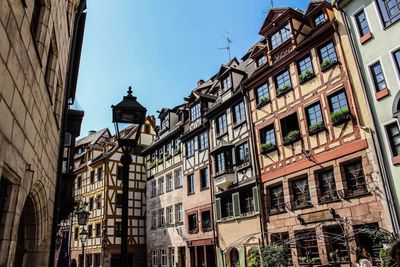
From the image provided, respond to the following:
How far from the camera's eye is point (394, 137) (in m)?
12.2

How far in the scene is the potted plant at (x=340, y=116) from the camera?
1375 cm

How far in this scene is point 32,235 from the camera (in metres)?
7.32

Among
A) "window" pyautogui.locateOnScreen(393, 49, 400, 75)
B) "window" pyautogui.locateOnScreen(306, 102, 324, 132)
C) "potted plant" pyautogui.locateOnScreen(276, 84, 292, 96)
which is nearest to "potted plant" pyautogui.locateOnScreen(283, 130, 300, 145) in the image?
"window" pyautogui.locateOnScreen(306, 102, 324, 132)

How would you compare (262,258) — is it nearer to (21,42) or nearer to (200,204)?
(200,204)

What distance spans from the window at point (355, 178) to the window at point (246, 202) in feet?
18.9

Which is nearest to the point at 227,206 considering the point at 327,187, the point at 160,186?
the point at 327,187

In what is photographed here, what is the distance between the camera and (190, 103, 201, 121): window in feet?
80.8

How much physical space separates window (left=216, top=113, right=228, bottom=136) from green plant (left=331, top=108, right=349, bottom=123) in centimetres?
799

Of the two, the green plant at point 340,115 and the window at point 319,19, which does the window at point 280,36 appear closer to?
the window at point 319,19

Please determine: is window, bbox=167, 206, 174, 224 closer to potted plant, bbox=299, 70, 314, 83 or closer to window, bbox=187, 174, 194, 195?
window, bbox=187, 174, 194, 195

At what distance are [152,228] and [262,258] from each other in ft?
52.1

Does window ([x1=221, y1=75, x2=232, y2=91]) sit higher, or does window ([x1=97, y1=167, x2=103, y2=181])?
window ([x1=221, y1=75, x2=232, y2=91])

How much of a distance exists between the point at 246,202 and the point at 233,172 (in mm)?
1898

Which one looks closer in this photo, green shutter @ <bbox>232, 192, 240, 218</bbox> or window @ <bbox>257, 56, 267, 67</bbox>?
green shutter @ <bbox>232, 192, 240, 218</bbox>
